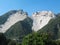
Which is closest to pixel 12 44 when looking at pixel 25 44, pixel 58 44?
pixel 58 44

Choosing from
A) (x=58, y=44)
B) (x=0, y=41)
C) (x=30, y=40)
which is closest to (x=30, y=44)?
(x=30, y=40)

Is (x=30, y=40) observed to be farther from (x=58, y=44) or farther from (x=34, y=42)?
(x=58, y=44)

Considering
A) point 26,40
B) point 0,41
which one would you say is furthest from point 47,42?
point 0,41

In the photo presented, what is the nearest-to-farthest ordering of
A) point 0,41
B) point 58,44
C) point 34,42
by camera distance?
point 34,42 < point 58,44 < point 0,41

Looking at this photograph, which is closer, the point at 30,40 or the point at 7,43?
the point at 30,40

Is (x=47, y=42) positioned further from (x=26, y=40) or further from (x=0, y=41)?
(x=0, y=41)

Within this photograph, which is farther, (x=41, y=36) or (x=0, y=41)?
(x=0, y=41)

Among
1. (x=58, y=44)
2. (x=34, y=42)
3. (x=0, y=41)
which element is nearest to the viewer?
(x=34, y=42)

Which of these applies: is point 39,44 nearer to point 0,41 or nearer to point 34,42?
point 34,42
